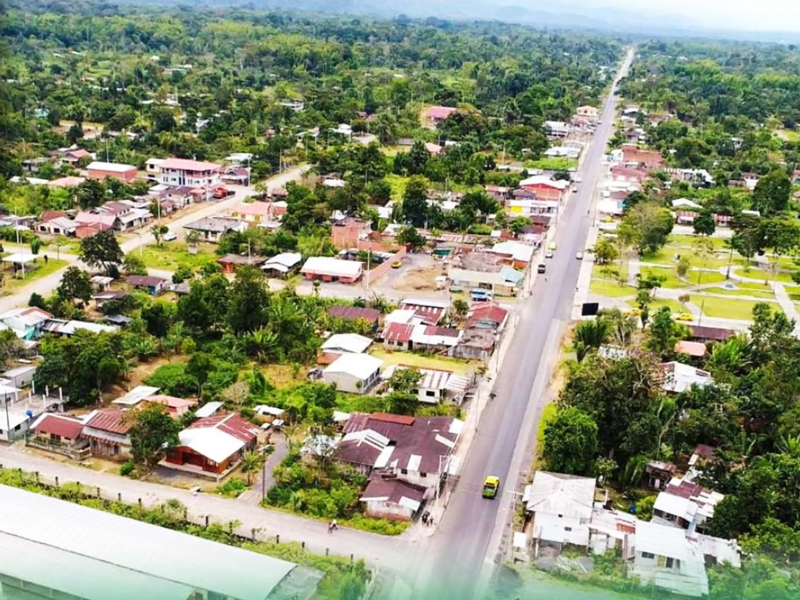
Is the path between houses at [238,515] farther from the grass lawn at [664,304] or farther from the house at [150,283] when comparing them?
the grass lawn at [664,304]

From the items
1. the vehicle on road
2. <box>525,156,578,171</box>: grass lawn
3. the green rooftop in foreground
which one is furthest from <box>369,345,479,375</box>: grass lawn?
<box>525,156,578,171</box>: grass lawn

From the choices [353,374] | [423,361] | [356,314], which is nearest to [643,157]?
[356,314]

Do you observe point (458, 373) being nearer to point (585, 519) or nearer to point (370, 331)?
point (370, 331)

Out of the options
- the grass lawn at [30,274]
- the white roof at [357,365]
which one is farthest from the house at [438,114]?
the white roof at [357,365]

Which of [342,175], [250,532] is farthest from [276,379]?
[342,175]

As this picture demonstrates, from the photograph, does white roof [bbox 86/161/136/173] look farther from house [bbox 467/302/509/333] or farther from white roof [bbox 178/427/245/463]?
white roof [bbox 178/427/245/463]

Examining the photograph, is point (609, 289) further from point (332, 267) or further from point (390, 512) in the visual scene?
point (390, 512)
